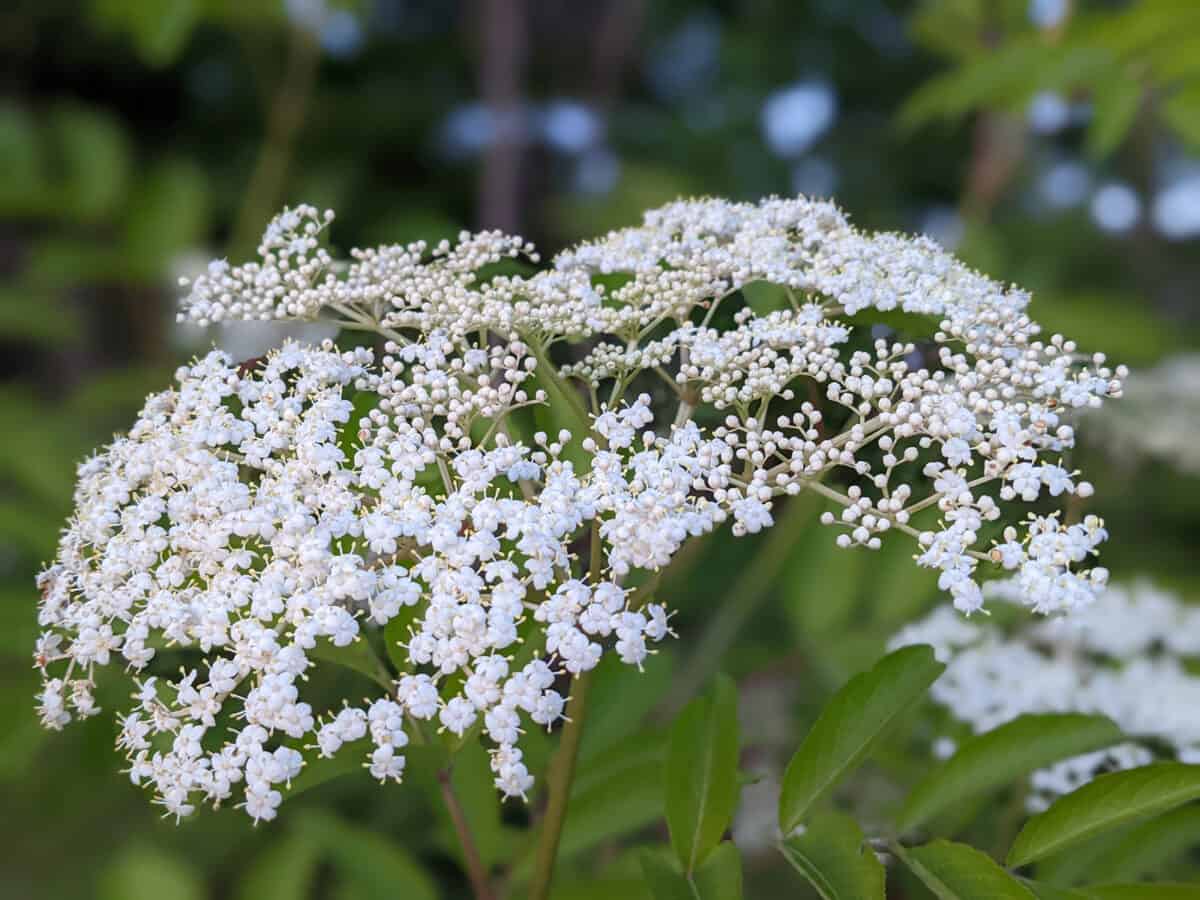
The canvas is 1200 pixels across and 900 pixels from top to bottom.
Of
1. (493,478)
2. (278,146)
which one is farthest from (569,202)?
(493,478)

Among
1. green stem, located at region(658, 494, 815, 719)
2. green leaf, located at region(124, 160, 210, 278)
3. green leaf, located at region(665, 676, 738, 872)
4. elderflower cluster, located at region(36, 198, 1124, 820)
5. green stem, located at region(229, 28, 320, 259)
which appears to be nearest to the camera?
elderflower cluster, located at region(36, 198, 1124, 820)

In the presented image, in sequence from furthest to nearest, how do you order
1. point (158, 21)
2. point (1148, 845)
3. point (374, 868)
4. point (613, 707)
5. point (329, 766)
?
point (158, 21) < point (374, 868) < point (613, 707) < point (1148, 845) < point (329, 766)

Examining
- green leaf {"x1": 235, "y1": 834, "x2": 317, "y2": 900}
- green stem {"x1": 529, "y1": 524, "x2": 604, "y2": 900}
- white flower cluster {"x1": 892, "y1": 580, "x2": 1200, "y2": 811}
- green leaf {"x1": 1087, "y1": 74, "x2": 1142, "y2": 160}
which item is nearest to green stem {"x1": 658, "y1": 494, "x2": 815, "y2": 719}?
white flower cluster {"x1": 892, "y1": 580, "x2": 1200, "y2": 811}

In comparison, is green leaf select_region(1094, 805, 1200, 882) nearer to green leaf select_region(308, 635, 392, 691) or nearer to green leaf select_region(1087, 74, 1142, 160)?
green leaf select_region(308, 635, 392, 691)

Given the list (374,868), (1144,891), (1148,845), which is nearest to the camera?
(1144,891)

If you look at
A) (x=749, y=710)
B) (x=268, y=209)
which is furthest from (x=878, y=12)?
(x=749, y=710)

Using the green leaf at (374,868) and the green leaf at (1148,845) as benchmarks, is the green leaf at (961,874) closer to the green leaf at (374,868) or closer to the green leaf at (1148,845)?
the green leaf at (1148,845)

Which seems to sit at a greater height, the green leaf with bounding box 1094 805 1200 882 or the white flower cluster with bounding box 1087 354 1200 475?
the white flower cluster with bounding box 1087 354 1200 475

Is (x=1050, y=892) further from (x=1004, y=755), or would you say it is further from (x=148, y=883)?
(x=148, y=883)
